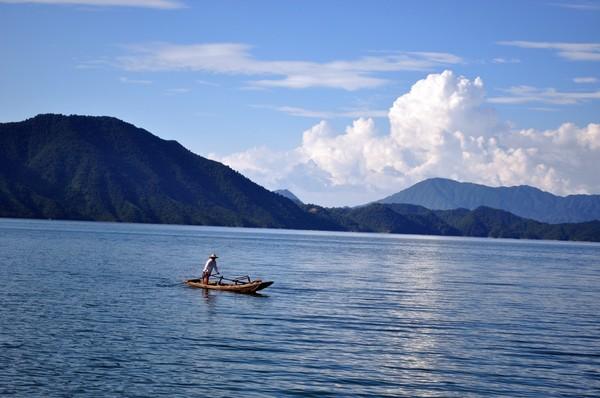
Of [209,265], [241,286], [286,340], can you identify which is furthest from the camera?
[209,265]

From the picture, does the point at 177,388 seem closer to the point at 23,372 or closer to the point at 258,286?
the point at 23,372

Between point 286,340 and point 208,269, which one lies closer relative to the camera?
point 286,340

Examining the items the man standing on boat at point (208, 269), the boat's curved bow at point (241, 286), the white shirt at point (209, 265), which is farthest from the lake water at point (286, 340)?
the white shirt at point (209, 265)

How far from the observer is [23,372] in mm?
31516

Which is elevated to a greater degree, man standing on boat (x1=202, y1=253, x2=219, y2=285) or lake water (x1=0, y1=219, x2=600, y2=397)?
man standing on boat (x1=202, y1=253, x2=219, y2=285)

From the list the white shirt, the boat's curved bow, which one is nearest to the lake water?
the boat's curved bow

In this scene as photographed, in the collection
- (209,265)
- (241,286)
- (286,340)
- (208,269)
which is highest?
(209,265)

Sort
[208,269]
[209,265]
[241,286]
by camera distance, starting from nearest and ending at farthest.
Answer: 1. [241,286]
2. [208,269]
3. [209,265]

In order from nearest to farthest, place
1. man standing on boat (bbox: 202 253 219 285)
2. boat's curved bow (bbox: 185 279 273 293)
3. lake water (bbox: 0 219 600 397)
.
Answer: lake water (bbox: 0 219 600 397), boat's curved bow (bbox: 185 279 273 293), man standing on boat (bbox: 202 253 219 285)

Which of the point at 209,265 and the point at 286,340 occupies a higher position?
the point at 209,265

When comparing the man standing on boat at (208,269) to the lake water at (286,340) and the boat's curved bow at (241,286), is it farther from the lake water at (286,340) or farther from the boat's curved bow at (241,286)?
the lake water at (286,340)

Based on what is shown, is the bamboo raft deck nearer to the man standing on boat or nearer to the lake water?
the man standing on boat

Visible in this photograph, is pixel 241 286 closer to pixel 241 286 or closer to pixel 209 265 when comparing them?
pixel 241 286

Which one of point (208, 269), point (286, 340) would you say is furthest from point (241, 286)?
point (286, 340)
